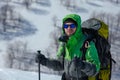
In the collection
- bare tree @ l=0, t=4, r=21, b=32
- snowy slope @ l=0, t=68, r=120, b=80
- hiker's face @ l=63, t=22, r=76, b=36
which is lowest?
snowy slope @ l=0, t=68, r=120, b=80

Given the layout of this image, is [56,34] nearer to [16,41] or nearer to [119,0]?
[16,41]

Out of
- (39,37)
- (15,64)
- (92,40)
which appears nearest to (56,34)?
(39,37)

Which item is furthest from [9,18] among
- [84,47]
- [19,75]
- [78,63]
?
[78,63]

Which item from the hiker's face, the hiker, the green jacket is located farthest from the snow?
the hiker's face

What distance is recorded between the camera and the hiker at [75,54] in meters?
2.83

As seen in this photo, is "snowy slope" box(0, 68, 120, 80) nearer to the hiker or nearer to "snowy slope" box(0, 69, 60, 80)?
"snowy slope" box(0, 69, 60, 80)

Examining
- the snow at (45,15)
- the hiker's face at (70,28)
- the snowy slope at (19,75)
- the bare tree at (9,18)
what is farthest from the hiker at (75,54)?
the bare tree at (9,18)

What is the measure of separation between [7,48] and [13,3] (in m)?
0.76

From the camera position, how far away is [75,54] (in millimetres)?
2969

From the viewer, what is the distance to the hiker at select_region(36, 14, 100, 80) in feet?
9.28

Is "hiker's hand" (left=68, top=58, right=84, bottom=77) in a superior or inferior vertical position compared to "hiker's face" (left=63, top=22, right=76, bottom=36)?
inferior

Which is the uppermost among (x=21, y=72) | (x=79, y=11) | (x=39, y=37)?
(x=79, y=11)

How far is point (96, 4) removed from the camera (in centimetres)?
641

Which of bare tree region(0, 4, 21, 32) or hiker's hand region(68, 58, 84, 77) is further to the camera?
bare tree region(0, 4, 21, 32)
